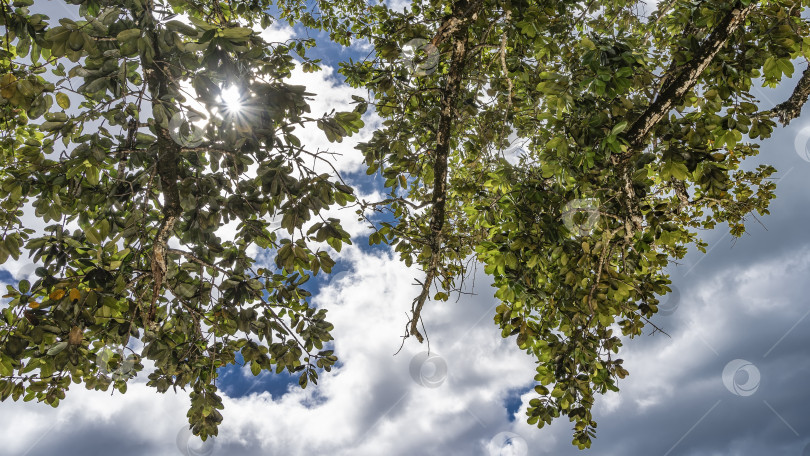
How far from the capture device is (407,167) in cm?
342

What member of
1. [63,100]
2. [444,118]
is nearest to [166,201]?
[63,100]

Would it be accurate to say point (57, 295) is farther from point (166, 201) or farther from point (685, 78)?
point (685, 78)

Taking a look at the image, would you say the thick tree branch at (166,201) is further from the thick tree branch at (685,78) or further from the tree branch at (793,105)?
the tree branch at (793,105)

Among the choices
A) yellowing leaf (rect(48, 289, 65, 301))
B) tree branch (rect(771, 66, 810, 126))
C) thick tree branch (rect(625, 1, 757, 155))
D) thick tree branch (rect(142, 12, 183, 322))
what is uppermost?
tree branch (rect(771, 66, 810, 126))

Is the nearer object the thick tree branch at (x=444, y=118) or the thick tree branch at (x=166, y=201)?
the thick tree branch at (x=166, y=201)

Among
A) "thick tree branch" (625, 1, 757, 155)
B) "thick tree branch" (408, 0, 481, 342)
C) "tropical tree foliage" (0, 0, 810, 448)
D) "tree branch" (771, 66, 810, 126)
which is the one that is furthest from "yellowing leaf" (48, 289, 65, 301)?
"tree branch" (771, 66, 810, 126)

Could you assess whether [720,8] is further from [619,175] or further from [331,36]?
[331,36]

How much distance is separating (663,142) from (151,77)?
2633 millimetres

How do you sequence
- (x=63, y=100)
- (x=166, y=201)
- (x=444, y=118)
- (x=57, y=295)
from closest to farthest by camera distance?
(x=57, y=295), (x=63, y=100), (x=166, y=201), (x=444, y=118)

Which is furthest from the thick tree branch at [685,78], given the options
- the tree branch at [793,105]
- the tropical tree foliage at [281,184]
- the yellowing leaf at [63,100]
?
the tree branch at [793,105]

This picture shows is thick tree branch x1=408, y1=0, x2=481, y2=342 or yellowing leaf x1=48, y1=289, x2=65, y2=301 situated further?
thick tree branch x1=408, y1=0, x2=481, y2=342

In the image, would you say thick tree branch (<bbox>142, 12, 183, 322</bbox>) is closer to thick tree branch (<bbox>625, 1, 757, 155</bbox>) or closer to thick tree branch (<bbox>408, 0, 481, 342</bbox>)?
thick tree branch (<bbox>408, 0, 481, 342</bbox>)

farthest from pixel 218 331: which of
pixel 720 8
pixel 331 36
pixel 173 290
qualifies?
pixel 331 36

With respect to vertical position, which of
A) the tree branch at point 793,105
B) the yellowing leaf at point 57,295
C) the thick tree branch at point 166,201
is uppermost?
the tree branch at point 793,105
